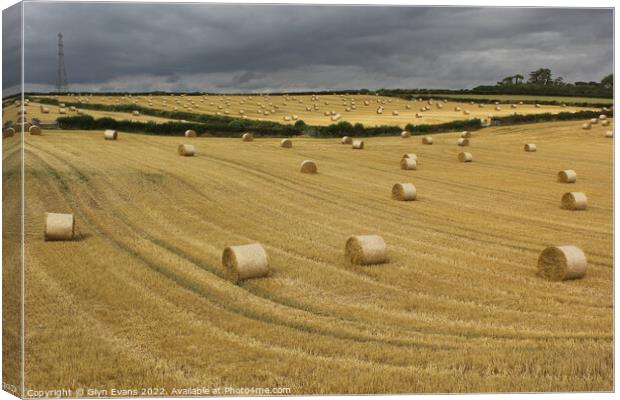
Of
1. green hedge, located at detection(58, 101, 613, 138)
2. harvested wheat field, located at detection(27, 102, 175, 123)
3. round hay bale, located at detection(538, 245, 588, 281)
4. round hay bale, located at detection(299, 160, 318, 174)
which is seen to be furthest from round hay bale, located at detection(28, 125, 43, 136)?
round hay bale, located at detection(299, 160, 318, 174)

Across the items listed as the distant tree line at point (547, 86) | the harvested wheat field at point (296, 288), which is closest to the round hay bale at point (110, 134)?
the harvested wheat field at point (296, 288)

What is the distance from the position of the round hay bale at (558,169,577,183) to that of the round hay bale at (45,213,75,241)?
14.6 metres

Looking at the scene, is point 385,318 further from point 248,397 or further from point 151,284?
point 151,284

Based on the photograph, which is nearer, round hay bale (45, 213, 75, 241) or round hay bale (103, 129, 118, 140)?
round hay bale (45, 213, 75, 241)

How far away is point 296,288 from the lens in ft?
30.0

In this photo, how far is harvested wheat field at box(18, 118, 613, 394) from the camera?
7.08 m

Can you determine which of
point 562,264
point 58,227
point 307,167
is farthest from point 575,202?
point 58,227

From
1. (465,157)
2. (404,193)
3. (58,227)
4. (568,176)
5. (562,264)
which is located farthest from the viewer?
(465,157)

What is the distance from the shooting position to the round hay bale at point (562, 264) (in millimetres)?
9672

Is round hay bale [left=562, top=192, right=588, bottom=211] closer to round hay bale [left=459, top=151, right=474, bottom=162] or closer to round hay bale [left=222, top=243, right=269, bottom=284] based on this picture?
round hay bale [left=222, top=243, right=269, bottom=284]

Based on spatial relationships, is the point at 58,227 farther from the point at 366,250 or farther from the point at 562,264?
the point at 562,264

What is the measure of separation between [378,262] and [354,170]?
11.2m

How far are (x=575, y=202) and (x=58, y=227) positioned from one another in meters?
11.5

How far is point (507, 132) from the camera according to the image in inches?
1178
